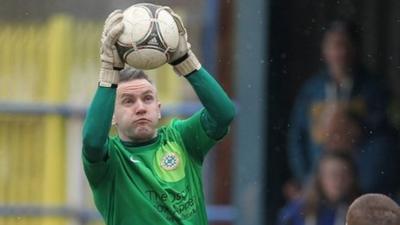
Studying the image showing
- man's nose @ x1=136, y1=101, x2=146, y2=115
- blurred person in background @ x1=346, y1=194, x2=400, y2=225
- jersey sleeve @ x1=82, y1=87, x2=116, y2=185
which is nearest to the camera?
blurred person in background @ x1=346, y1=194, x2=400, y2=225

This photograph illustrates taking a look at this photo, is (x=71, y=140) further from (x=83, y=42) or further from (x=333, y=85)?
(x=333, y=85)

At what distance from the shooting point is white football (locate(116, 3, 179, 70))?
6789mm

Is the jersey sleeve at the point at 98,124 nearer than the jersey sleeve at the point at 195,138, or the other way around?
the jersey sleeve at the point at 98,124

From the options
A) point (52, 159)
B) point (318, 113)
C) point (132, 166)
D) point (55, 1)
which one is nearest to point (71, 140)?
point (52, 159)

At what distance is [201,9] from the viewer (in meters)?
11.0

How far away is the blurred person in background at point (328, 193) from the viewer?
1073 centimetres

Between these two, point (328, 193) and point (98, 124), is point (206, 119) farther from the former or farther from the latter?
point (328, 193)

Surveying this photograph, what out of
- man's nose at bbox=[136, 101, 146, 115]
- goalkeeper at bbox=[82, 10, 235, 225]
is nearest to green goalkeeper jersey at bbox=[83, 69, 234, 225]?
goalkeeper at bbox=[82, 10, 235, 225]

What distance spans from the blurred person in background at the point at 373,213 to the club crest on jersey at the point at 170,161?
36.0 inches

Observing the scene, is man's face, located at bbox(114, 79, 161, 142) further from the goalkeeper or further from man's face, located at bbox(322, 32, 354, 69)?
man's face, located at bbox(322, 32, 354, 69)

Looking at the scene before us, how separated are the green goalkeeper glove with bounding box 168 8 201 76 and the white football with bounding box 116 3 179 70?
4 centimetres

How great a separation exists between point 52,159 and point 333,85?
1.97 meters

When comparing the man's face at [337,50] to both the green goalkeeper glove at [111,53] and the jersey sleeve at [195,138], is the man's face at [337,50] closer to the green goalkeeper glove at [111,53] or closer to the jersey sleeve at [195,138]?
the jersey sleeve at [195,138]

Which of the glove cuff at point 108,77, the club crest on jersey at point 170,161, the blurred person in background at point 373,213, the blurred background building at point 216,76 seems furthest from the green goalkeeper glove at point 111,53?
the blurred background building at point 216,76
